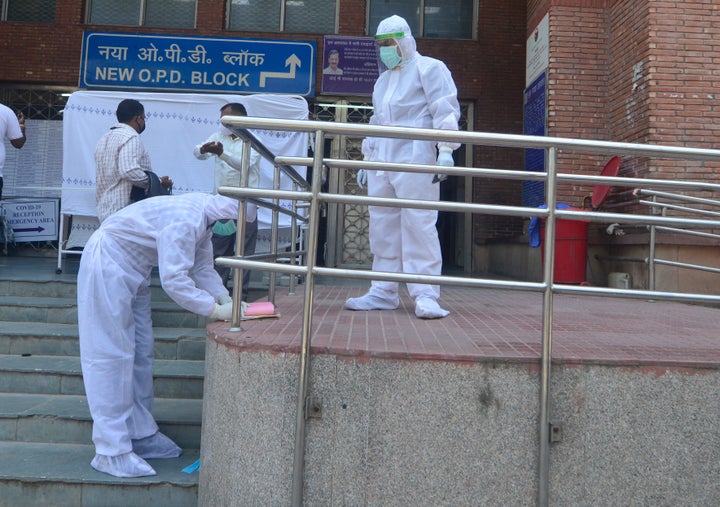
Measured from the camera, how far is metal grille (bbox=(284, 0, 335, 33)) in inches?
431

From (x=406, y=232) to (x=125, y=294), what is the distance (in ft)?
5.44

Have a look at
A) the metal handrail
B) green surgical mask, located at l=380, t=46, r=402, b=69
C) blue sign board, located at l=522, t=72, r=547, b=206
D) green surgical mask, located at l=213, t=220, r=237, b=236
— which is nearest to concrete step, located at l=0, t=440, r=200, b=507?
the metal handrail

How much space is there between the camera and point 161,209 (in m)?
3.28

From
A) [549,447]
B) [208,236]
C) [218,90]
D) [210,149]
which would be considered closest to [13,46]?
[218,90]

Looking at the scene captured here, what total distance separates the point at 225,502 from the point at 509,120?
9409mm

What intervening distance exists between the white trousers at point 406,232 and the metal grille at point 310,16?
25.7ft

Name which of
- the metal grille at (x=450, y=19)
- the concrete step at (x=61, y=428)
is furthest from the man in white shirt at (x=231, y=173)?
the metal grille at (x=450, y=19)

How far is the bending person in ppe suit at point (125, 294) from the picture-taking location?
3.12 meters

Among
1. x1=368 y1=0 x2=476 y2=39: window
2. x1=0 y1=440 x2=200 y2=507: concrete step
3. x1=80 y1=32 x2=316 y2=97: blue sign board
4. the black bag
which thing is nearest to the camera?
x1=0 y1=440 x2=200 y2=507: concrete step

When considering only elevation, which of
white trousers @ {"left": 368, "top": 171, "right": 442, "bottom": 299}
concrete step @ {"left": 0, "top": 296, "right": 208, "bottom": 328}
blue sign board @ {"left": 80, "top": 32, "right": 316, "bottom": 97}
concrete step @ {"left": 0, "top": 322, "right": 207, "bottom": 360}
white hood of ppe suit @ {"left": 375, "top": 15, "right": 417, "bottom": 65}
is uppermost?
blue sign board @ {"left": 80, "top": 32, "right": 316, "bottom": 97}

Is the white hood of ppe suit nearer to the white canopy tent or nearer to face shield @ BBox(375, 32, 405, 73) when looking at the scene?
face shield @ BBox(375, 32, 405, 73)

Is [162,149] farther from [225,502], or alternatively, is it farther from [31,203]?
[225,502]

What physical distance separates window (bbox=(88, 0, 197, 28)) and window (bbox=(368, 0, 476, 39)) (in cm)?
337

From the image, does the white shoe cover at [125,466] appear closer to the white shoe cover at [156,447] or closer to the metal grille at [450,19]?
the white shoe cover at [156,447]
